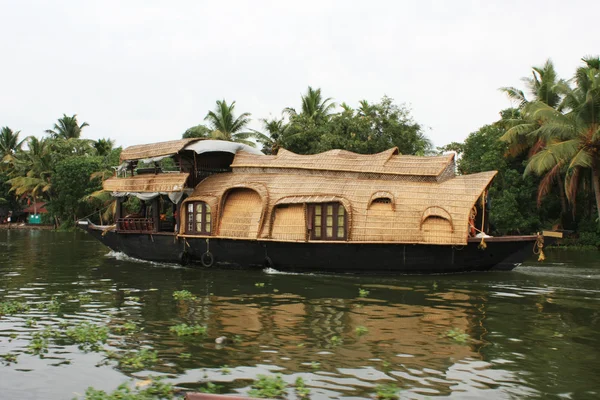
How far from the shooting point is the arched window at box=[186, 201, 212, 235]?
14719 mm

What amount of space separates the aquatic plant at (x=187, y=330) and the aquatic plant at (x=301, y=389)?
7.67ft

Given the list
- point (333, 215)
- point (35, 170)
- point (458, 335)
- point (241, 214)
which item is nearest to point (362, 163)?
point (333, 215)

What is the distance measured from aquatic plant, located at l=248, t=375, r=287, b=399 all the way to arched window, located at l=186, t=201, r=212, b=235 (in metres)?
9.19

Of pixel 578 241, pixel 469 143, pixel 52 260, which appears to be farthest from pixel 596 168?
pixel 52 260

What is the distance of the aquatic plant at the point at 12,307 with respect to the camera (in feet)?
29.5

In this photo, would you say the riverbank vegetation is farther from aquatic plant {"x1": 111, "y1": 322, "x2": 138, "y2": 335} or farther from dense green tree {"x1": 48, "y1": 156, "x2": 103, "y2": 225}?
aquatic plant {"x1": 111, "y1": 322, "x2": 138, "y2": 335}

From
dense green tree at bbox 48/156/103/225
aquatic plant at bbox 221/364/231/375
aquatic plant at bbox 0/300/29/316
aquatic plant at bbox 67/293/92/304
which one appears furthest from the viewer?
dense green tree at bbox 48/156/103/225

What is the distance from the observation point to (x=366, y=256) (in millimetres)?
12992

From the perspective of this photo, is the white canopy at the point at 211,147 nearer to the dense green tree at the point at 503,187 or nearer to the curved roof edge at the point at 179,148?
the curved roof edge at the point at 179,148

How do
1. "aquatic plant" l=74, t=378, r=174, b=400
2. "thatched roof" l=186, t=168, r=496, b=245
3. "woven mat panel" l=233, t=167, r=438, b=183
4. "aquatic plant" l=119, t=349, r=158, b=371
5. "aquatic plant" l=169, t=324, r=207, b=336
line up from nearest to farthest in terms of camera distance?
"aquatic plant" l=74, t=378, r=174, b=400
"aquatic plant" l=119, t=349, r=158, b=371
"aquatic plant" l=169, t=324, r=207, b=336
"thatched roof" l=186, t=168, r=496, b=245
"woven mat panel" l=233, t=167, r=438, b=183

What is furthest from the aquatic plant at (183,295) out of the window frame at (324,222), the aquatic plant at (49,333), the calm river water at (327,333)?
the window frame at (324,222)

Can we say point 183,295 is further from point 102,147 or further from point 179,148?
point 102,147

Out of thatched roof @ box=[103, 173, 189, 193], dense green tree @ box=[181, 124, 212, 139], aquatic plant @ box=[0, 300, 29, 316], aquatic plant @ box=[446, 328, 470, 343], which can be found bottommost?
aquatic plant @ box=[446, 328, 470, 343]

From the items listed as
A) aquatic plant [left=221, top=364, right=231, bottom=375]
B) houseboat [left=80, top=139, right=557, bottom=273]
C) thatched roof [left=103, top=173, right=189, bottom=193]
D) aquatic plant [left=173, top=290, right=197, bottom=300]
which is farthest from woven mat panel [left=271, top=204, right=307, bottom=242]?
aquatic plant [left=221, top=364, right=231, bottom=375]
